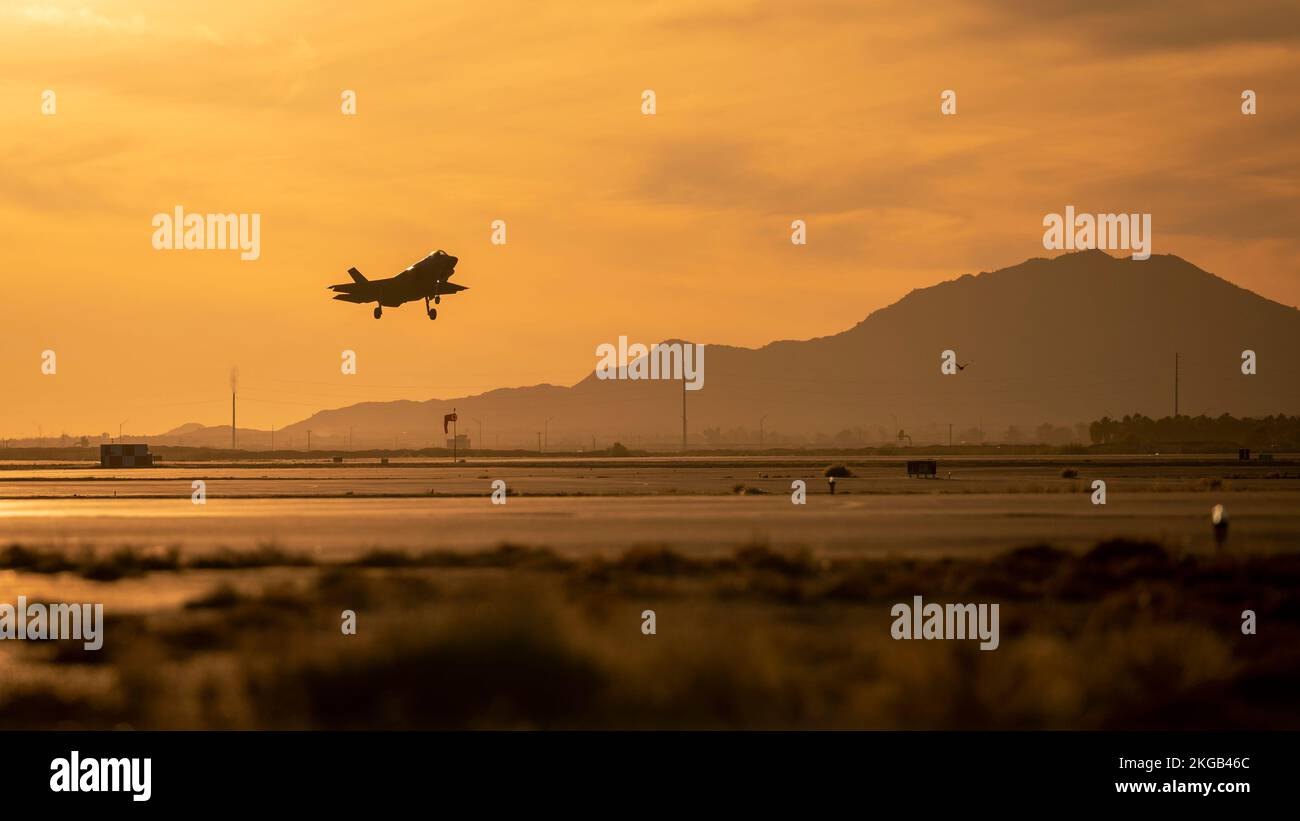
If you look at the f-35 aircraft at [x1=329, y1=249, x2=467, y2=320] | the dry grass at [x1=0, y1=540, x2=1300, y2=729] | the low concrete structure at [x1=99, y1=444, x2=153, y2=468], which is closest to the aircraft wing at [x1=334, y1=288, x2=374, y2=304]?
the f-35 aircraft at [x1=329, y1=249, x2=467, y2=320]

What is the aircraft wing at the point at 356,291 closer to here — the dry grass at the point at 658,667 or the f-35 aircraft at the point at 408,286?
the f-35 aircraft at the point at 408,286

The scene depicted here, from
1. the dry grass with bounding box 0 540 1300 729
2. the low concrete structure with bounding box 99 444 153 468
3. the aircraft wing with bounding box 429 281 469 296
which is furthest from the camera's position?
the low concrete structure with bounding box 99 444 153 468

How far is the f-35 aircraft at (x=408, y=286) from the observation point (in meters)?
68.1

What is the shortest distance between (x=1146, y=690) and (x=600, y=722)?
21.4ft

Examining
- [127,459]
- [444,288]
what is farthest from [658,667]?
[127,459]

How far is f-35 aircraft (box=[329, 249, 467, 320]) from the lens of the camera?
6806 cm

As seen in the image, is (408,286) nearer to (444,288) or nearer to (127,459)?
(444,288)

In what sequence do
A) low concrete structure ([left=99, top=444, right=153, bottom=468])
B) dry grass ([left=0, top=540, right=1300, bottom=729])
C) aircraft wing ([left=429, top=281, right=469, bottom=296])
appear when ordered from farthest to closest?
low concrete structure ([left=99, top=444, right=153, bottom=468]) → aircraft wing ([left=429, top=281, right=469, bottom=296]) → dry grass ([left=0, top=540, right=1300, bottom=729])

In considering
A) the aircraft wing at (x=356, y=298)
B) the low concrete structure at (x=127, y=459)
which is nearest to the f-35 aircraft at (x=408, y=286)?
the aircraft wing at (x=356, y=298)

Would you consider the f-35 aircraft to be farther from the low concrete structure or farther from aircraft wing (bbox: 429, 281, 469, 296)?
the low concrete structure

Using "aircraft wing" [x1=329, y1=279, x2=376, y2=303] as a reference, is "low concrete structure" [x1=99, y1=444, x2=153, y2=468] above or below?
below
